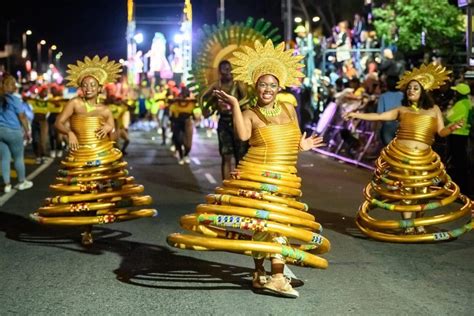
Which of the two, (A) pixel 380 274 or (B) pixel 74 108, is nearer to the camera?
(A) pixel 380 274

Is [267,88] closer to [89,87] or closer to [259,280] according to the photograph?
[259,280]

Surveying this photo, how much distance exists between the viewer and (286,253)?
6008 mm

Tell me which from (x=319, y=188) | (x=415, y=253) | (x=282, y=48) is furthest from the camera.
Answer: (x=319, y=188)

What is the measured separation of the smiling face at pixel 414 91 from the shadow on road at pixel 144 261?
3153mm

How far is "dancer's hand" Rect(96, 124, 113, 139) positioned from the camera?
8.65 metres

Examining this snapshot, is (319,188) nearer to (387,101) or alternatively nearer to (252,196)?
(387,101)

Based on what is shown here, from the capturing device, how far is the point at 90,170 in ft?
27.9

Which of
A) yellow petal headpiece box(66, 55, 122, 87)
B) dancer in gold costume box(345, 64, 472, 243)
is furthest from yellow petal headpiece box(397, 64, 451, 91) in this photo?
yellow petal headpiece box(66, 55, 122, 87)

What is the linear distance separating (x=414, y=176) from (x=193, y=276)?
10.2ft

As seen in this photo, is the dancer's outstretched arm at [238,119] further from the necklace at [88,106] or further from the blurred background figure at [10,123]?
the blurred background figure at [10,123]

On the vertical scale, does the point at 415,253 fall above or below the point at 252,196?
below

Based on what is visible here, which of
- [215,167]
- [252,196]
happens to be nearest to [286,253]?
[252,196]

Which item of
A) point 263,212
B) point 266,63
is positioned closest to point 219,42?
point 266,63

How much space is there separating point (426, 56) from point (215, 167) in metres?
7.38
